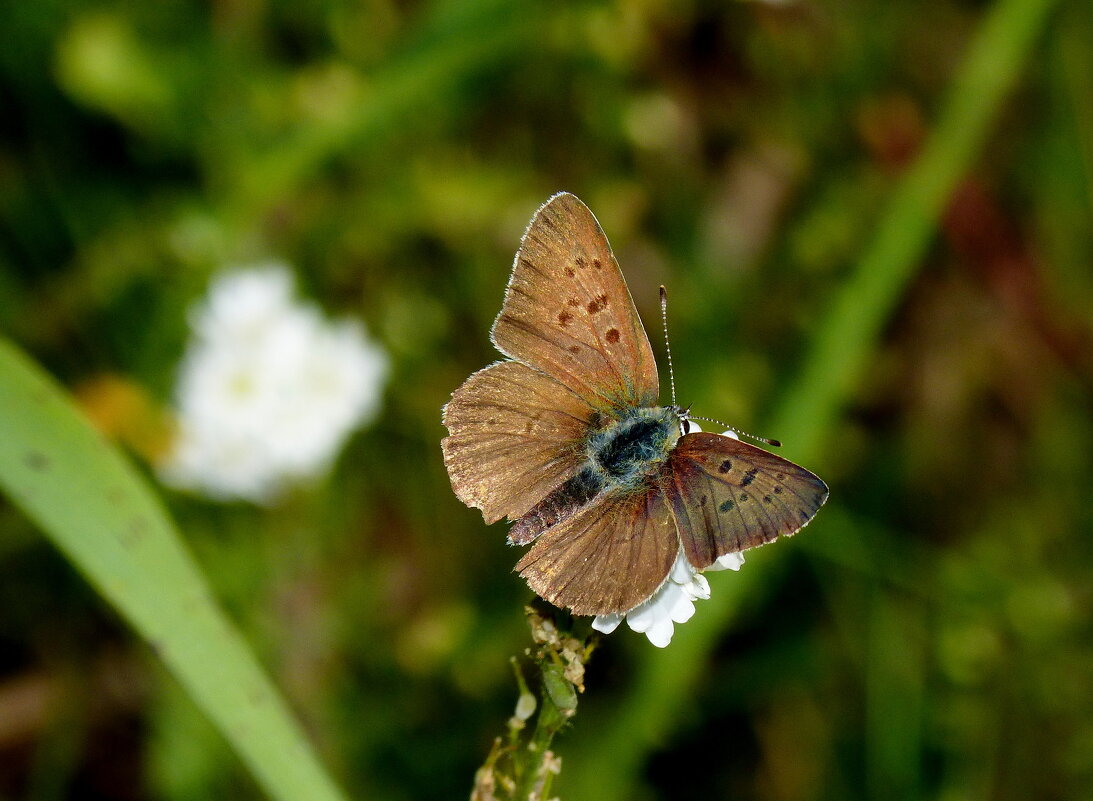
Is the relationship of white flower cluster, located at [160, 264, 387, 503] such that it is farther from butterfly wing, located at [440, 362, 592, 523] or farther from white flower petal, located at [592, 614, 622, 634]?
white flower petal, located at [592, 614, 622, 634]

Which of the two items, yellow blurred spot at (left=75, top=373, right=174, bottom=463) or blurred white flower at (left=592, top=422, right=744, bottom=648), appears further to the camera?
yellow blurred spot at (left=75, top=373, right=174, bottom=463)

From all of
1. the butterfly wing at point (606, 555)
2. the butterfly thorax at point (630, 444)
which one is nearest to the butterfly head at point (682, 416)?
the butterfly thorax at point (630, 444)

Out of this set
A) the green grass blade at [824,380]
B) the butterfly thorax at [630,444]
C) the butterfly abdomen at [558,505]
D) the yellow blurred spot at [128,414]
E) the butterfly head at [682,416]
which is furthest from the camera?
the yellow blurred spot at [128,414]

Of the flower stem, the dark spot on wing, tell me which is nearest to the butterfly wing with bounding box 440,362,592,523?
the dark spot on wing

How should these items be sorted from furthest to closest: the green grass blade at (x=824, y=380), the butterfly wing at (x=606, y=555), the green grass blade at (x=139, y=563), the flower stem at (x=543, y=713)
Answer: the green grass blade at (x=824, y=380), the green grass blade at (x=139, y=563), the butterfly wing at (x=606, y=555), the flower stem at (x=543, y=713)

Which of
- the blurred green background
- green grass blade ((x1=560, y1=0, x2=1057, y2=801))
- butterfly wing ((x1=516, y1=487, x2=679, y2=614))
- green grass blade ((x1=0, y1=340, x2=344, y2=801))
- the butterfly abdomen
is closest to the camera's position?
butterfly wing ((x1=516, y1=487, x2=679, y2=614))

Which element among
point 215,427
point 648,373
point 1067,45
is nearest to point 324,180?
point 215,427

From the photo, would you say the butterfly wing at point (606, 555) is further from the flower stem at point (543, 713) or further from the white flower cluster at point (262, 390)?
the white flower cluster at point (262, 390)

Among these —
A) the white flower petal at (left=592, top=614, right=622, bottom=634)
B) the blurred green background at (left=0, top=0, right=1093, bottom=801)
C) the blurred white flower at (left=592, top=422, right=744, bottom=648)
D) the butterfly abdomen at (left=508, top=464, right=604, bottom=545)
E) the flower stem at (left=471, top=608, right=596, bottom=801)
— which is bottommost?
the flower stem at (left=471, top=608, right=596, bottom=801)
